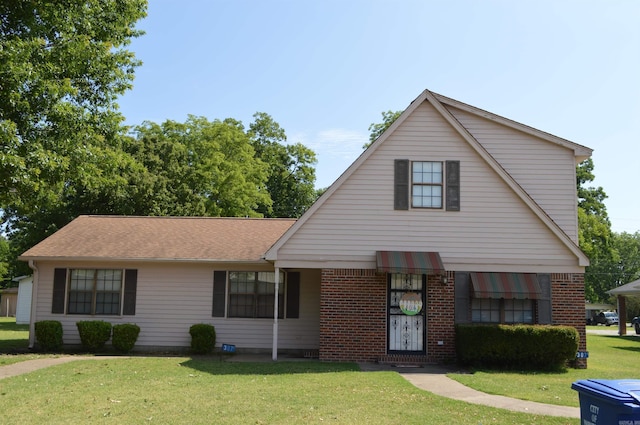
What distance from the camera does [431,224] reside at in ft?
54.1

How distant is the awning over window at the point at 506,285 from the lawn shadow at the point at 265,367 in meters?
3.85

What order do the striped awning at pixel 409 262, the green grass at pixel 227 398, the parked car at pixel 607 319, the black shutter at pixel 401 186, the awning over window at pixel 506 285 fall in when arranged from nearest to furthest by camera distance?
the green grass at pixel 227 398 → the striped awning at pixel 409 262 → the awning over window at pixel 506 285 → the black shutter at pixel 401 186 → the parked car at pixel 607 319

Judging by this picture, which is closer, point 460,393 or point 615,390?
point 615,390

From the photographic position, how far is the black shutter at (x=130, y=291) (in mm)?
18938

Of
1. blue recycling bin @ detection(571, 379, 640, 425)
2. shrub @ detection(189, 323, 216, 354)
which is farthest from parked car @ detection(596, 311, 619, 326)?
blue recycling bin @ detection(571, 379, 640, 425)

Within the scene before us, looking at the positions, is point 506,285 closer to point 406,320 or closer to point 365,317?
point 406,320

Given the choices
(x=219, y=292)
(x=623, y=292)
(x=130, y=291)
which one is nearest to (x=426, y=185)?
(x=219, y=292)

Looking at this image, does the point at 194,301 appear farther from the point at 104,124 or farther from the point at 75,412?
the point at 75,412

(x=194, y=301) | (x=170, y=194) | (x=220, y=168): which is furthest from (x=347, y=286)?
(x=220, y=168)

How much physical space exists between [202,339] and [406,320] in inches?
239

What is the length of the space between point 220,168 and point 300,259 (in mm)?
25430

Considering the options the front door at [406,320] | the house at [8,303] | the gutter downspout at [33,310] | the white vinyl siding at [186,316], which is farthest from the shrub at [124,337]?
the house at [8,303]

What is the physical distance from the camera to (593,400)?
20.3 feet

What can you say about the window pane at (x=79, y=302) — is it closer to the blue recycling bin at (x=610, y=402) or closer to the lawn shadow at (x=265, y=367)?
the lawn shadow at (x=265, y=367)
